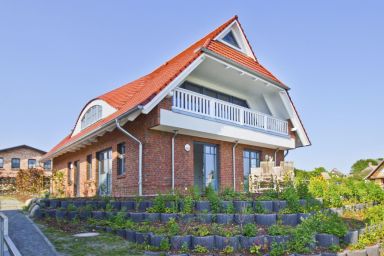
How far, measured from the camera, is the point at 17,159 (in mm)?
44469

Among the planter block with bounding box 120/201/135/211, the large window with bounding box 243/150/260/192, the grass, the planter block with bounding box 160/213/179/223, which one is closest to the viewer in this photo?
the grass

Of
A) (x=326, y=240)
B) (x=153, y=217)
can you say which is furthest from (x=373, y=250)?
(x=153, y=217)

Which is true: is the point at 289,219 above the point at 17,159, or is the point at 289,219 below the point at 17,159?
below

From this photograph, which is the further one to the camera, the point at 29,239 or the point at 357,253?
the point at 29,239

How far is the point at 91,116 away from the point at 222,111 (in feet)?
20.8

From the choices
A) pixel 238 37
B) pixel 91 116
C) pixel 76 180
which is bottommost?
pixel 76 180

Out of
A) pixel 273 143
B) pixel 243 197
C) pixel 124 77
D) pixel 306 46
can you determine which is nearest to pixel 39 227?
pixel 243 197

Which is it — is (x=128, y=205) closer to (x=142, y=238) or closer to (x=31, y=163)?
(x=142, y=238)

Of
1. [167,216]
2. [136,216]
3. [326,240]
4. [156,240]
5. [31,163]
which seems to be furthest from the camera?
[31,163]

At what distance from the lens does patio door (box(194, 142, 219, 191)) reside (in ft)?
45.5

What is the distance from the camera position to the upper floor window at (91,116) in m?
15.4

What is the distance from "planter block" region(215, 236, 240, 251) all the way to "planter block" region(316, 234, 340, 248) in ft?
6.15

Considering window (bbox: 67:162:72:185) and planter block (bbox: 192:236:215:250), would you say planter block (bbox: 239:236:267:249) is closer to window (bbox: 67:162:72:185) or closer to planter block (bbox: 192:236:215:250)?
planter block (bbox: 192:236:215:250)

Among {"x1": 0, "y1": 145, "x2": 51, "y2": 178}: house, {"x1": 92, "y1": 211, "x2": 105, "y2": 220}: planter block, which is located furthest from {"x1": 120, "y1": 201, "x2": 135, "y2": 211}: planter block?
{"x1": 0, "y1": 145, "x2": 51, "y2": 178}: house
